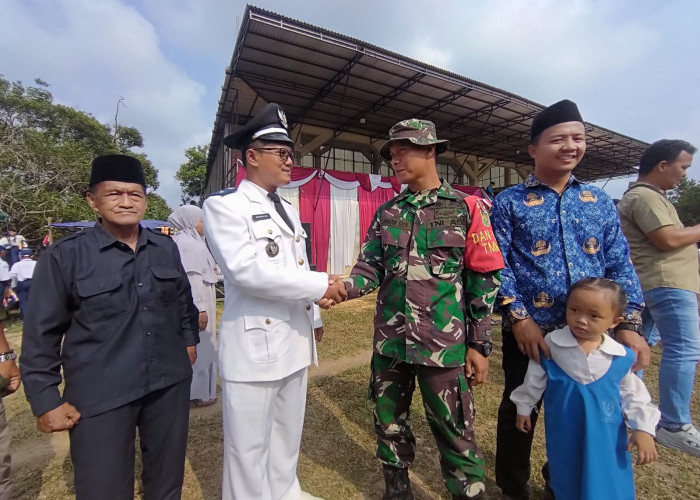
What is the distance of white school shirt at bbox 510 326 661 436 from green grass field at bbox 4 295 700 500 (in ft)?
3.20

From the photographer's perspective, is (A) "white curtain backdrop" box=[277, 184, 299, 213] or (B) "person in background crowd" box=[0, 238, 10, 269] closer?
(B) "person in background crowd" box=[0, 238, 10, 269]

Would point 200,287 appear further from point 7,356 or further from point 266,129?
point 266,129

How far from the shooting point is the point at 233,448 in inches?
62.0

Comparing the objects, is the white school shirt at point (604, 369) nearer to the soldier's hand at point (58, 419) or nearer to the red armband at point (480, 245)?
the red armband at point (480, 245)

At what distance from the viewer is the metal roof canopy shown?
7125mm

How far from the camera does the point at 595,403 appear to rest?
4.88 ft

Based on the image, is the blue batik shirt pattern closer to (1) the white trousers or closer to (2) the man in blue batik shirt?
(2) the man in blue batik shirt

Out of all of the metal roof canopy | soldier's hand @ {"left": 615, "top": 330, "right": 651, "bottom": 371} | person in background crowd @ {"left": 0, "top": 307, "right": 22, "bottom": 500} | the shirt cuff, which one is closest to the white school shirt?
soldier's hand @ {"left": 615, "top": 330, "right": 651, "bottom": 371}

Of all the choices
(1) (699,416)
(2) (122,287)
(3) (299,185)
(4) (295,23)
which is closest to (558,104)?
(2) (122,287)

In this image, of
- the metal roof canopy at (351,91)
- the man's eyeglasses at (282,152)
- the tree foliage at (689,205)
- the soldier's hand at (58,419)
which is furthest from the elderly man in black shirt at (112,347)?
the tree foliage at (689,205)

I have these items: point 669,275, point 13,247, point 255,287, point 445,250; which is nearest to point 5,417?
point 255,287

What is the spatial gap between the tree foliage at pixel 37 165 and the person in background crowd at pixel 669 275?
17725 millimetres

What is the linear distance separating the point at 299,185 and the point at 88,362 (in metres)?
8.26

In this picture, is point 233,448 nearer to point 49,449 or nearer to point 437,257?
point 437,257
